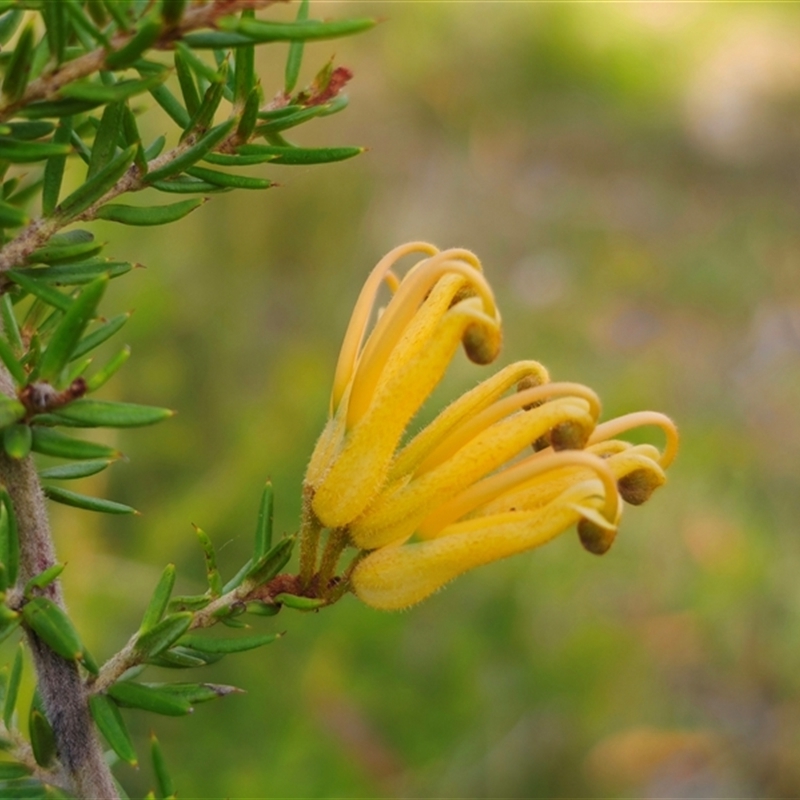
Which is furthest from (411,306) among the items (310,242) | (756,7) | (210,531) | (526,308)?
(756,7)

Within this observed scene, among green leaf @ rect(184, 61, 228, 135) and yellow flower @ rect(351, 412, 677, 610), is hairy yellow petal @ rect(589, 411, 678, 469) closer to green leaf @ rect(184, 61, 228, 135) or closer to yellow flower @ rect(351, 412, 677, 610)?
yellow flower @ rect(351, 412, 677, 610)

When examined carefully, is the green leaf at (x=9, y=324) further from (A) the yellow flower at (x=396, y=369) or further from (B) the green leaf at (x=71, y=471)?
(A) the yellow flower at (x=396, y=369)

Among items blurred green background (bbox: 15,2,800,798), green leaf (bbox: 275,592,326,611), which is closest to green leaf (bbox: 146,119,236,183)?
green leaf (bbox: 275,592,326,611)

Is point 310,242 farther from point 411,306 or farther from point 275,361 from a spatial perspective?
point 411,306

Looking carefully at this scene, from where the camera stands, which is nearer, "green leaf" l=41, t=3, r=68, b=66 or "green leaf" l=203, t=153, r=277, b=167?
"green leaf" l=41, t=3, r=68, b=66

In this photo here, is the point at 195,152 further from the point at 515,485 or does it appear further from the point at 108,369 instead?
the point at 515,485

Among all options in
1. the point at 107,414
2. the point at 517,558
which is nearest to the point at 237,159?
the point at 107,414
